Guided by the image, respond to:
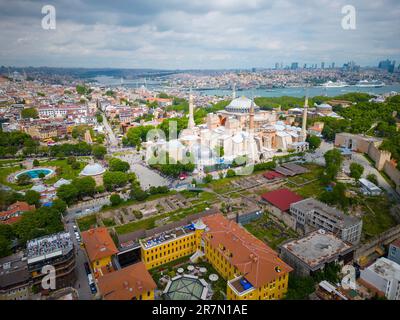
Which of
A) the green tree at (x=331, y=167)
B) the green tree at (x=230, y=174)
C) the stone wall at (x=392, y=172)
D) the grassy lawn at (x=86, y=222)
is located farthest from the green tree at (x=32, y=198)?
the stone wall at (x=392, y=172)

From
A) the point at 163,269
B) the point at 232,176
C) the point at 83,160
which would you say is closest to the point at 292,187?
the point at 232,176

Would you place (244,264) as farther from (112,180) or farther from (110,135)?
(110,135)

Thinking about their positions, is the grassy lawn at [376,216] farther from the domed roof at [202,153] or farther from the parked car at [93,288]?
the parked car at [93,288]

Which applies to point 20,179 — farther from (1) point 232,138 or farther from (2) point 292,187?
(2) point 292,187

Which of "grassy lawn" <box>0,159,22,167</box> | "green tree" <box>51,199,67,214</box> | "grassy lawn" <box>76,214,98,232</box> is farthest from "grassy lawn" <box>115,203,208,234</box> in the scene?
"grassy lawn" <box>0,159,22,167</box>

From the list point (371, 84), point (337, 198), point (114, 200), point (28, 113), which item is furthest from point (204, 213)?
point (371, 84)
